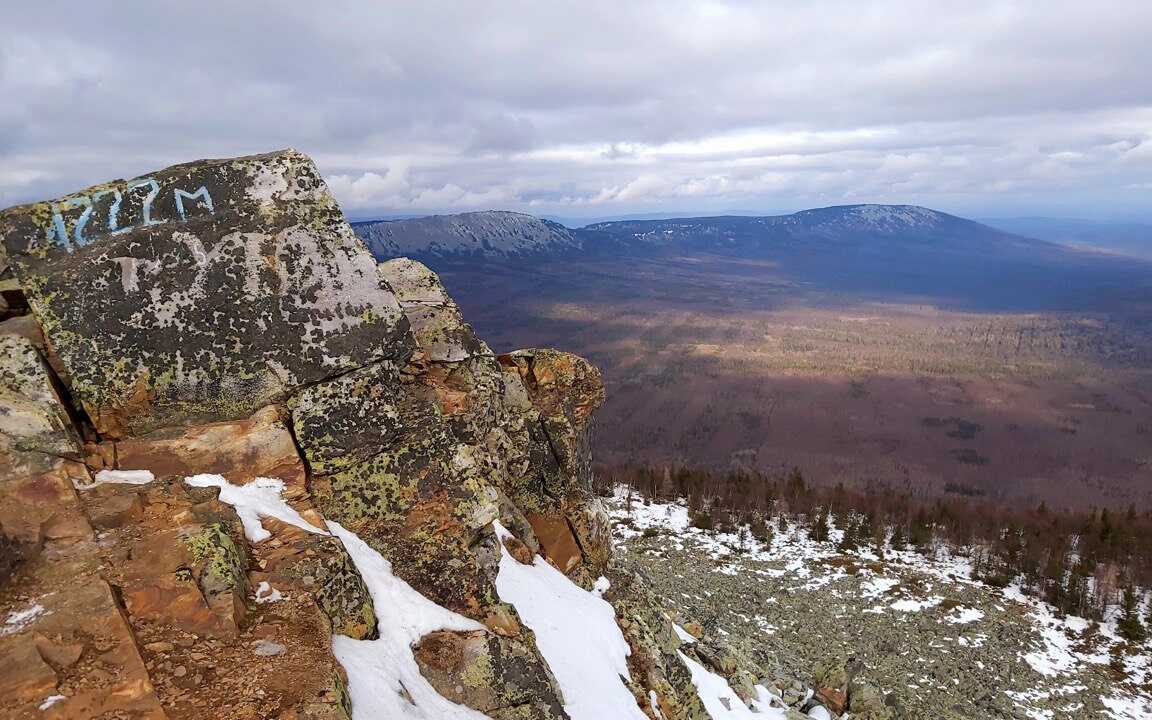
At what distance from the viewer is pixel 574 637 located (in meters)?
17.6

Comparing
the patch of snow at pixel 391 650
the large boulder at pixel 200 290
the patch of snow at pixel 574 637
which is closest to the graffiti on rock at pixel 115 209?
the large boulder at pixel 200 290

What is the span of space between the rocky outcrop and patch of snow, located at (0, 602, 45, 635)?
21 millimetres

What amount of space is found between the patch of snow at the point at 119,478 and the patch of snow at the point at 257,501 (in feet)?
2.14

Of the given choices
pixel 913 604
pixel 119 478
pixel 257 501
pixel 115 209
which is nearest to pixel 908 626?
pixel 913 604

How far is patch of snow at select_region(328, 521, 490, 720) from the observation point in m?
9.15

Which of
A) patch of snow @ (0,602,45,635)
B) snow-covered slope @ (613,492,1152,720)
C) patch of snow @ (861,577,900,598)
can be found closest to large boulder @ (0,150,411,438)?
patch of snow @ (0,602,45,635)

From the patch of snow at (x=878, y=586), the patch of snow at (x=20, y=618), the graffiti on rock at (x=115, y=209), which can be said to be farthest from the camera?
the patch of snow at (x=878, y=586)

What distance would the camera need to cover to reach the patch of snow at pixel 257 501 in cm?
1074

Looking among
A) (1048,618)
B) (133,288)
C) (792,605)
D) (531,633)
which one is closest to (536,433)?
(531,633)

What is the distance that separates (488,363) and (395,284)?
15.2 feet

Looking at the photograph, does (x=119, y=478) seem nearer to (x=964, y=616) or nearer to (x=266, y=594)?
(x=266, y=594)

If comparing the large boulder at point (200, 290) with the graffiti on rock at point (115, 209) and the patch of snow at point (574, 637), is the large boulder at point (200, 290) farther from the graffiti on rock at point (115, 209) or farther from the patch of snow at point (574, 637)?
the patch of snow at point (574, 637)

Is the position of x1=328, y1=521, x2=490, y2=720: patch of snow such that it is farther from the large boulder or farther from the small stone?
the large boulder

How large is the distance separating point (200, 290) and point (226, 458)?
133 inches
